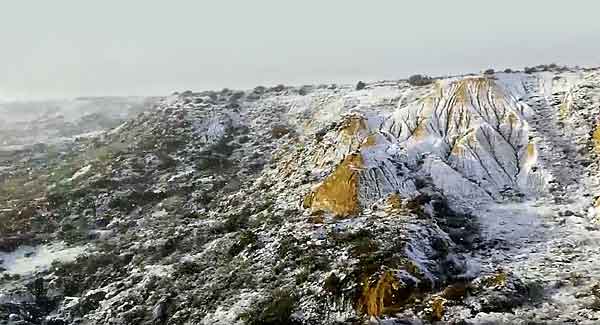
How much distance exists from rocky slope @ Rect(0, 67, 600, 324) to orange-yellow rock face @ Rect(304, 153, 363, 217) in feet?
0.38

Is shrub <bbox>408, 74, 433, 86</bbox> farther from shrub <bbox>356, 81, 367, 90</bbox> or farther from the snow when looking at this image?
the snow

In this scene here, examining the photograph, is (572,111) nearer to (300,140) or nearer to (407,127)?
(407,127)

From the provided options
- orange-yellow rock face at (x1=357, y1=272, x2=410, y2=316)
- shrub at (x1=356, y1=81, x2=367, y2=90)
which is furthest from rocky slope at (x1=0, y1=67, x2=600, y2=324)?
shrub at (x1=356, y1=81, x2=367, y2=90)

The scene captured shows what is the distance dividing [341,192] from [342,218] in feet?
5.98

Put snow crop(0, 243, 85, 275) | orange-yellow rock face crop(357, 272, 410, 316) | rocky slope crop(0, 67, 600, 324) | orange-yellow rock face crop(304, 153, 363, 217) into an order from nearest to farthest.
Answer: orange-yellow rock face crop(357, 272, 410, 316) → rocky slope crop(0, 67, 600, 324) → orange-yellow rock face crop(304, 153, 363, 217) → snow crop(0, 243, 85, 275)

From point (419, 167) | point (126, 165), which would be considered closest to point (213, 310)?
point (419, 167)

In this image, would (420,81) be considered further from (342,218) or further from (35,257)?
(35,257)

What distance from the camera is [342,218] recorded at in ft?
94.4

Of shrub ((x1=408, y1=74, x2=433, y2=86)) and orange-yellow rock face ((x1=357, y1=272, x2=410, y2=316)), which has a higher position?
shrub ((x1=408, y1=74, x2=433, y2=86))

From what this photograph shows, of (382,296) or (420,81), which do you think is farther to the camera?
(420,81)

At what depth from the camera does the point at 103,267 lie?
30.1 meters

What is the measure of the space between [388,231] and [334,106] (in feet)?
76.4

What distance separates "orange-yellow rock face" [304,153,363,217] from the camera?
2942 centimetres

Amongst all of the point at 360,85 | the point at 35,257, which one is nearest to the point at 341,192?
the point at 35,257
